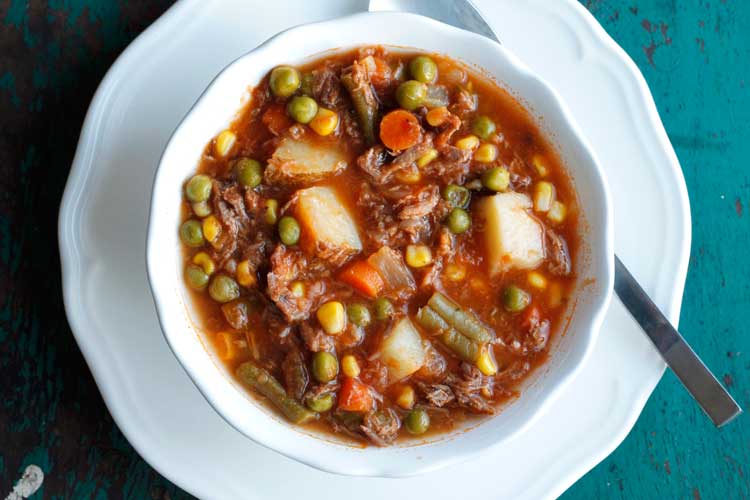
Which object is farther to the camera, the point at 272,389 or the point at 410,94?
the point at 272,389

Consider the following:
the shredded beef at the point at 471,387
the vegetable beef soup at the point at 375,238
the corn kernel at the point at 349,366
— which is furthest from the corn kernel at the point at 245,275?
the shredded beef at the point at 471,387

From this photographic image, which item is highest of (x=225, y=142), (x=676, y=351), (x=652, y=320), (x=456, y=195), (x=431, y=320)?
(x=225, y=142)

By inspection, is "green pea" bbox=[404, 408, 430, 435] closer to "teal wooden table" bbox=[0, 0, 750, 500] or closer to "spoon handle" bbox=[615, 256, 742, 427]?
"spoon handle" bbox=[615, 256, 742, 427]

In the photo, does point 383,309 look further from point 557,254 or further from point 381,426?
point 557,254

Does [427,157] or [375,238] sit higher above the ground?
[427,157]

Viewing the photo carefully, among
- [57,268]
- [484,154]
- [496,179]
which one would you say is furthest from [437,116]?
[57,268]

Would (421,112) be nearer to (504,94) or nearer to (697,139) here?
(504,94)

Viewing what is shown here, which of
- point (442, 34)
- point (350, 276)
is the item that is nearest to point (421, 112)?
point (442, 34)
